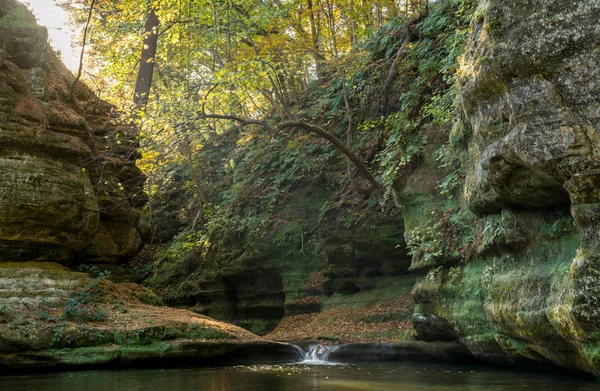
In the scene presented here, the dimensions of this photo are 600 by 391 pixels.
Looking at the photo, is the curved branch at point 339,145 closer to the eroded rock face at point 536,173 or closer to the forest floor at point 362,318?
the forest floor at point 362,318

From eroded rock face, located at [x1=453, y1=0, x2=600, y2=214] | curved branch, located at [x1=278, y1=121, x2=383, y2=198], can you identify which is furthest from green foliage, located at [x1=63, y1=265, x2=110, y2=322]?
eroded rock face, located at [x1=453, y1=0, x2=600, y2=214]

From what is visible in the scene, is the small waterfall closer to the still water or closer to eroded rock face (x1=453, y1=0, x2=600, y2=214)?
the still water

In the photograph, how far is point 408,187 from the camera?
43.1ft

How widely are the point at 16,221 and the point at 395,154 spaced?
9279 millimetres

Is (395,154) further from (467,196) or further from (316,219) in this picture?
(316,219)

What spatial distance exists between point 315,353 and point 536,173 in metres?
8.22

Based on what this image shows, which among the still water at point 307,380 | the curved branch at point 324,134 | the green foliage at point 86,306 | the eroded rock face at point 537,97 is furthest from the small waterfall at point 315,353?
the eroded rock face at point 537,97

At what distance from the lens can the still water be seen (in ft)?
25.0

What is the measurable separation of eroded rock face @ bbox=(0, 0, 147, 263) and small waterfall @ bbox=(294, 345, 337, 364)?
20.1 ft

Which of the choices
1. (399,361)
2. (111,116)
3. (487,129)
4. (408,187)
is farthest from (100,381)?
(111,116)

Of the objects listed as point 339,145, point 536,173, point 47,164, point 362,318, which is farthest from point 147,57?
point 536,173

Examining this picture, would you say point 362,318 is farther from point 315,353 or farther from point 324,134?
point 324,134

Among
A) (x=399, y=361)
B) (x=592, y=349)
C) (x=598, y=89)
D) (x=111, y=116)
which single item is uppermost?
(x=111, y=116)

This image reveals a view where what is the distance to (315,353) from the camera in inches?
521
